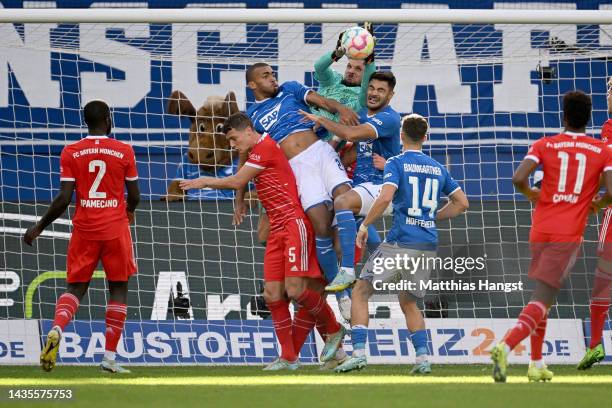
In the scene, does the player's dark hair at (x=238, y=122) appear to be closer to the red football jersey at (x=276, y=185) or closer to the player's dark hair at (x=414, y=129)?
the red football jersey at (x=276, y=185)

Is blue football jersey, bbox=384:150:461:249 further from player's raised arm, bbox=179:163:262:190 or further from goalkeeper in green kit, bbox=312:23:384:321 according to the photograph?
player's raised arm, bbox=179:163:262:190

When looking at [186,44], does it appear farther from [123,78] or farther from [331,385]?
[331,385]

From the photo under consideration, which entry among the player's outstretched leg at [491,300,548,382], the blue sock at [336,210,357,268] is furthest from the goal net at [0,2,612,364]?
the player's outstretched leg at [491,300,548,382]

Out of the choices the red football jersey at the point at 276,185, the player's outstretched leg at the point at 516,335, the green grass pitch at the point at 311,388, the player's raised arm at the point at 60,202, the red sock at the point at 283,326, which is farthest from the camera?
the red sock at the point at 283,326

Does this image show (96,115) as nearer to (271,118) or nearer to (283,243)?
→ (271,118)

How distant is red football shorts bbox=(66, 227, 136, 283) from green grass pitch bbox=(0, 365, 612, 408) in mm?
773

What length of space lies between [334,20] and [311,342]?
3019 mm

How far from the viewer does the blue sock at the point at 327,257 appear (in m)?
9.37

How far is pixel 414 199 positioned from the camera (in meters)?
8.75

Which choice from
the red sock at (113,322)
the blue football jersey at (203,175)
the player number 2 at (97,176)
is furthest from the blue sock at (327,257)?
the blue football jersey at (203,175)

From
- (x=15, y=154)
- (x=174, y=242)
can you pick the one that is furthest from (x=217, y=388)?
(x=15, y=154)

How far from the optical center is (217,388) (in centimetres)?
742

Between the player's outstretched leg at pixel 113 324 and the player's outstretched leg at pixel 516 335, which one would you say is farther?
the player's outstretched leg at pixel 113 324

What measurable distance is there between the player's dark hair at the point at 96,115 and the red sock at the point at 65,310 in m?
1.32
